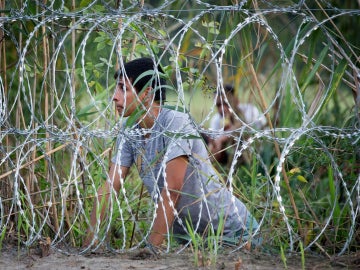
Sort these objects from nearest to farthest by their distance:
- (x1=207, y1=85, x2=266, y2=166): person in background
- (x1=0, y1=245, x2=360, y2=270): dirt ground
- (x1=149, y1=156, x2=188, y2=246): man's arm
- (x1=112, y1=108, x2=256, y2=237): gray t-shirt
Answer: (x1=0, y1=245, x2=360, y2=270): dirt ground
(x1=207, y1=85, x2=266, y2=166): person in background
(x1=112, y1=108, x2=256, y2=237): gray t-shirt
(x1=149, y1=156, x2=188, y2=246): man's arm

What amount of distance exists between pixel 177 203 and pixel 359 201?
3.16ft

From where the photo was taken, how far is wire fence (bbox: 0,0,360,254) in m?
3.04

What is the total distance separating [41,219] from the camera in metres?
3.72

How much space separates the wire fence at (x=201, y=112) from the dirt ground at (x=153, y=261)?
0.07m

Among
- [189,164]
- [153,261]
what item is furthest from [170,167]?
[153,261]

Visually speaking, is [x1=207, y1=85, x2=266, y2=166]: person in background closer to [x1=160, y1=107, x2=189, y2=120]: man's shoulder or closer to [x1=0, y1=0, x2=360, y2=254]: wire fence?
[x1=0, y1=0, x2=360, y2=254]: wire fence

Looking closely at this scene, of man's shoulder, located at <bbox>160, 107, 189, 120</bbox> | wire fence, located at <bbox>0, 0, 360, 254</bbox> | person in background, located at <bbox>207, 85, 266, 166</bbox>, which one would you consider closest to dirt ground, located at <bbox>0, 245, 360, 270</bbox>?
wire fence, located at <bbox>0, 0, 360, 254</bbox>

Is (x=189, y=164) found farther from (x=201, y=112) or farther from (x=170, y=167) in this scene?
(x=201, y=112)

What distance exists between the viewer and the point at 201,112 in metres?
3.81

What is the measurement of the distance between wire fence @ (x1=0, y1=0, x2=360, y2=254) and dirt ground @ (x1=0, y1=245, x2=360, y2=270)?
7 centimetres

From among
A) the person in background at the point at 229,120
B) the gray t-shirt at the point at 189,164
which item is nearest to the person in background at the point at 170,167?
the gray t-shirt at the point at 189,164

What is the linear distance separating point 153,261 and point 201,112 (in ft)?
3.31

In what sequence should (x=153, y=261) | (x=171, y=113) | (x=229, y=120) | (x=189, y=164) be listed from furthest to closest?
(x=229, y=120), (x=171, y=113), (x=189, y=164), (x=153, y=261)

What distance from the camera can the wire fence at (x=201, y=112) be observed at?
3.04m
